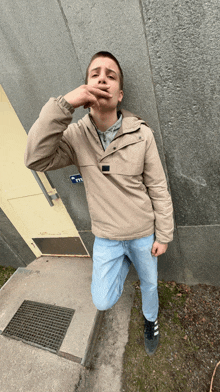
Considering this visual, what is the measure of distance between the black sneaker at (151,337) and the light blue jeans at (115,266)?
573mm

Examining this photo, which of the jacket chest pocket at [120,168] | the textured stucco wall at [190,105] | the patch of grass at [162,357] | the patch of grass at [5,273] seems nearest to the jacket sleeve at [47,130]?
the jacket chest pocket at [120,168]

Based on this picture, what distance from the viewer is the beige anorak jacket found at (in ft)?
5.81

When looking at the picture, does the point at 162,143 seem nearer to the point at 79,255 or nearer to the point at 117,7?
the point at 117,7

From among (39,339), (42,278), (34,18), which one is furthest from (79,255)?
(34,18)

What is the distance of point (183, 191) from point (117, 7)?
201 centimetres

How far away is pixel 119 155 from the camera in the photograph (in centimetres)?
181

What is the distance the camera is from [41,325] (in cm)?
284

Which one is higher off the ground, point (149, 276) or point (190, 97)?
point (190, 97)

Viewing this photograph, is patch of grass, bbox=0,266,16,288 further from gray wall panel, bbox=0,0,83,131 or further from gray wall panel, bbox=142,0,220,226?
gray wall panel, bbox=142,0,220,226

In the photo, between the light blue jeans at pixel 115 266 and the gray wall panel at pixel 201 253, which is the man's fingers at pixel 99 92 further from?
the gray wall panel at pixel 201 253

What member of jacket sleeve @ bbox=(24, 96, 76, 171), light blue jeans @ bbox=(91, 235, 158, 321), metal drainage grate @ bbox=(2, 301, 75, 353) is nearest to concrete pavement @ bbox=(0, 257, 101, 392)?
metal drainage grate @ bbox=(2, 301, 75, 353)

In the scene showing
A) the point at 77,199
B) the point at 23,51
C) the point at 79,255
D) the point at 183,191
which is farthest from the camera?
the point at 79,255

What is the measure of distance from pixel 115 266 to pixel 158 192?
3.21ft

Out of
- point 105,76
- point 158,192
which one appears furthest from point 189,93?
point 158,192
